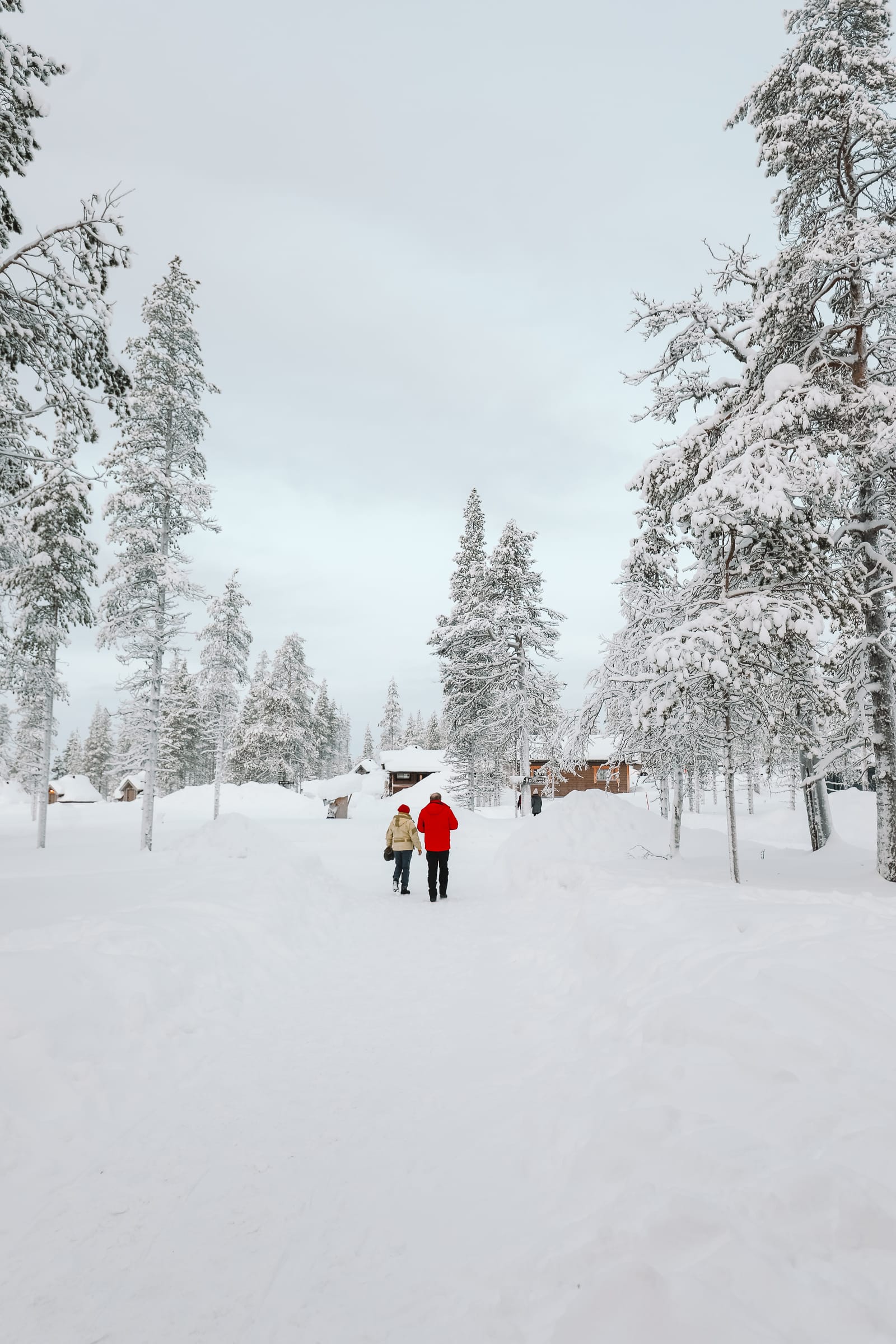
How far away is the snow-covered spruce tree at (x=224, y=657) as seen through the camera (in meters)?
35.8

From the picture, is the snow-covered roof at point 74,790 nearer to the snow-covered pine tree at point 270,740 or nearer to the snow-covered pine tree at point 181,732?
the snow-covered pine tree at point 181,732

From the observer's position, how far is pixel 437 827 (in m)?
10.8

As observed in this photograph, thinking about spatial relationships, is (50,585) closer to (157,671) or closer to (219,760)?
(157,671)

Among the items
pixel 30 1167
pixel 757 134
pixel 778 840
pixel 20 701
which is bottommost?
pixel 778 840

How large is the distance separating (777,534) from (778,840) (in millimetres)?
24482

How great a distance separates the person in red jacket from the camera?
35.4 feet

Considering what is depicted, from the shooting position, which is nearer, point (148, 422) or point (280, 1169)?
point (280, 1169)

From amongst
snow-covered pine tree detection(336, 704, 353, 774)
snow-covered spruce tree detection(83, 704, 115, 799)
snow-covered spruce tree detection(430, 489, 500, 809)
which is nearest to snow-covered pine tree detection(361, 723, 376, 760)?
snow-covered pine tree detection(336, 704, 353, 774)

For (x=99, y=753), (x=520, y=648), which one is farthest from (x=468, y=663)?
(x=99, y=753)

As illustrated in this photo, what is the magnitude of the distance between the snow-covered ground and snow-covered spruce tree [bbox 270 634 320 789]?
41.6m

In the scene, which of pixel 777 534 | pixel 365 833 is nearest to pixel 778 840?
pixel 365 833

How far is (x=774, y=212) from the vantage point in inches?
418

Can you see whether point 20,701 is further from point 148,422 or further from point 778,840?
point 778,840

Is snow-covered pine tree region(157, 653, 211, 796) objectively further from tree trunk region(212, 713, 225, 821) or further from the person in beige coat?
the person in beige coat
